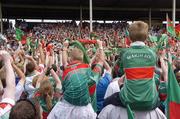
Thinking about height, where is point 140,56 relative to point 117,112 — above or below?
above

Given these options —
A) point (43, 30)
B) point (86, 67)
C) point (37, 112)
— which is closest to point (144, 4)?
point (43, 30)

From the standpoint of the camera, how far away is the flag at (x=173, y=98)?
3967mm

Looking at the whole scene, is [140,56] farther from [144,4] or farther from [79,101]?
[144,4]

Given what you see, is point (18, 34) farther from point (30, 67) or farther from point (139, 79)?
point (139, 79)

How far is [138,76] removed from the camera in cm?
392

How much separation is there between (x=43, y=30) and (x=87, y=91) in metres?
26.2

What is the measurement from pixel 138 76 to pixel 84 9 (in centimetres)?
3027

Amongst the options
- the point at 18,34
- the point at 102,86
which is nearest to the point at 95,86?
the point at 102,86

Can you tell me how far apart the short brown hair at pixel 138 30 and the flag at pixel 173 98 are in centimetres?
44

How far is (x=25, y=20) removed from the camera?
34.5m

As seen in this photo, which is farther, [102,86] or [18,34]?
[18,34]

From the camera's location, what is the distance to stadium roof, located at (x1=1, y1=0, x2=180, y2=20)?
31953mm

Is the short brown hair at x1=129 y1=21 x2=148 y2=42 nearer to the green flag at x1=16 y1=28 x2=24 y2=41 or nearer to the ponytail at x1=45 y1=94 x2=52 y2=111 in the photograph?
the ponytail at x1=45 y1=94 x2=52 y2=111

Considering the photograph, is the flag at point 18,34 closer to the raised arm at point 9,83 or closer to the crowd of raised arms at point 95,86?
the crowd of raised arms at point 95,86
